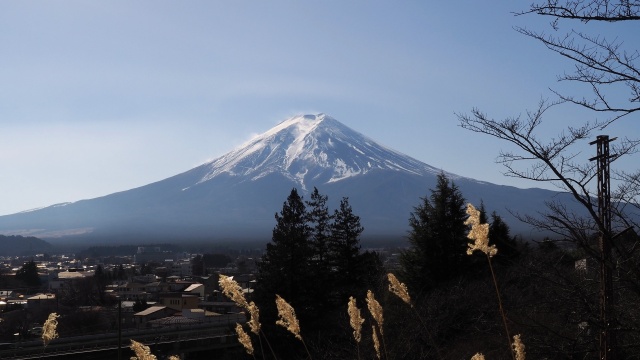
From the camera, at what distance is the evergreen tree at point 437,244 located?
21281 mm

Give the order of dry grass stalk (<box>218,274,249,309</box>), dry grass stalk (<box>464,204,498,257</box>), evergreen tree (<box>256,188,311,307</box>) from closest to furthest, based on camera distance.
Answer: dry grass stalk (<box>464,204,498,257</box>) < dry grass stalk (<box>218,274,249,309</box>) < evergreen tree (<box>256,188,311,307</box>)

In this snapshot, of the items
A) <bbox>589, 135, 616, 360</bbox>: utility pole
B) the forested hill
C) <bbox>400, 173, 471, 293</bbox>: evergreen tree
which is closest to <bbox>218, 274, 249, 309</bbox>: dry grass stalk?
<bbox>589, 135, 616, 360</bbox>: utility pole

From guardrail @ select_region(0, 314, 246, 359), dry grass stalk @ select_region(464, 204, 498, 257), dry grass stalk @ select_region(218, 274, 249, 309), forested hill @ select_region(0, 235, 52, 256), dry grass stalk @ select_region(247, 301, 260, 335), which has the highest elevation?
dry grass stalk @ select_region(464, 204, 498, 257)

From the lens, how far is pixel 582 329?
23.2 feet

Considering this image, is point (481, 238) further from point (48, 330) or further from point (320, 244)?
point (320, 244)

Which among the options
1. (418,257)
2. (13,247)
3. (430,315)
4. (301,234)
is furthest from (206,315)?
(13,247)

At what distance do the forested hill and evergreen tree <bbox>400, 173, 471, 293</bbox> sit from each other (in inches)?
5282

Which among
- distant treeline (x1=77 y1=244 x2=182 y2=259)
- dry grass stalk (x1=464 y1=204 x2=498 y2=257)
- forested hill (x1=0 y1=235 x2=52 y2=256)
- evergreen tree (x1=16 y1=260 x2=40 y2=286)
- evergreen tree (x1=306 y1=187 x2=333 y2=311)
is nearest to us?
dry grass stalk (x1=464 y1=204 x2=498 y2=257)

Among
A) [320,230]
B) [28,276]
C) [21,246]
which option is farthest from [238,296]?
[21,246]

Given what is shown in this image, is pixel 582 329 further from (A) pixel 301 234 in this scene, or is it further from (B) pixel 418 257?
(A) pixel 301 234

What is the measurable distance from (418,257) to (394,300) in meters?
4.37

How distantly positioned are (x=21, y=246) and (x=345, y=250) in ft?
463

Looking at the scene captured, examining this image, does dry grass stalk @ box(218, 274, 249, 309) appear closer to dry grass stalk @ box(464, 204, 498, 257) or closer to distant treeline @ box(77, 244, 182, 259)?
dry grass stalk @ box(464, 204, 498, 257)

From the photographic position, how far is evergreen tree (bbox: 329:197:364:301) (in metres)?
27.2
